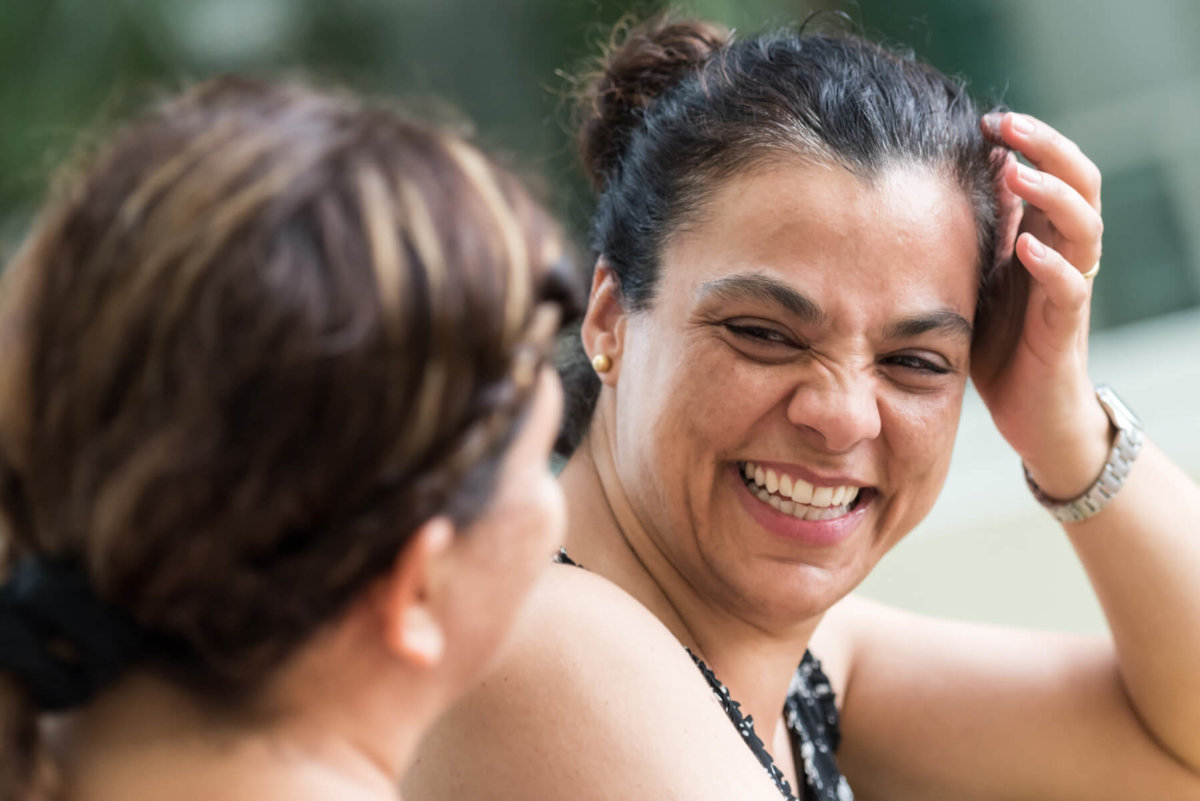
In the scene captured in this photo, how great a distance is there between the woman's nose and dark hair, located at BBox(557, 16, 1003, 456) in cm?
26

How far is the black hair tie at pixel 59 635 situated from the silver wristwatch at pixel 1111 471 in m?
1.54

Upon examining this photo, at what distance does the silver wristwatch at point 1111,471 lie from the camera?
201 centimetres

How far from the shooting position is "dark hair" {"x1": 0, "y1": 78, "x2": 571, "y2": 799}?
87cm

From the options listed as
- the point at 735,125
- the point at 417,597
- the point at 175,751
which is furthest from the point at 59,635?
the point at 735,125

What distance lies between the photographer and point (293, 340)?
0.87m

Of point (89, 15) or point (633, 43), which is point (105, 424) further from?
point (89, 15)

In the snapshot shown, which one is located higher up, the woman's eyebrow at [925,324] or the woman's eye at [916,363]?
the woman's eyebrow at [925,324]

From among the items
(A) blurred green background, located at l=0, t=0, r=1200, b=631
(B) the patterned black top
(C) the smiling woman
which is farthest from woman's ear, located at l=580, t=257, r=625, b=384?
(A) blurred green background, located at l=0, t=0, r=1200, b=631

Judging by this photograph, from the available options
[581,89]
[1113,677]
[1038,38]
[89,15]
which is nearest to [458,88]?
[89,15]

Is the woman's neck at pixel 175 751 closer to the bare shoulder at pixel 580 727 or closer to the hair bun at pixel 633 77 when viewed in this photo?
the bare shoulder at pixel 580 727

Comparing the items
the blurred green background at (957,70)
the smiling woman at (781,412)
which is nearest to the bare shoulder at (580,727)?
the smiling woman at (781,412)

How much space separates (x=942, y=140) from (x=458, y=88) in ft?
17.4

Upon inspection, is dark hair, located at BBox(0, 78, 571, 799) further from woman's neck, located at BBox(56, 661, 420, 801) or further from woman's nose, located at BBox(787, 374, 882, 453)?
woman's nose, located at BBox(787, 374, 882, 453)

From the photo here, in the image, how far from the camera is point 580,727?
144cm
